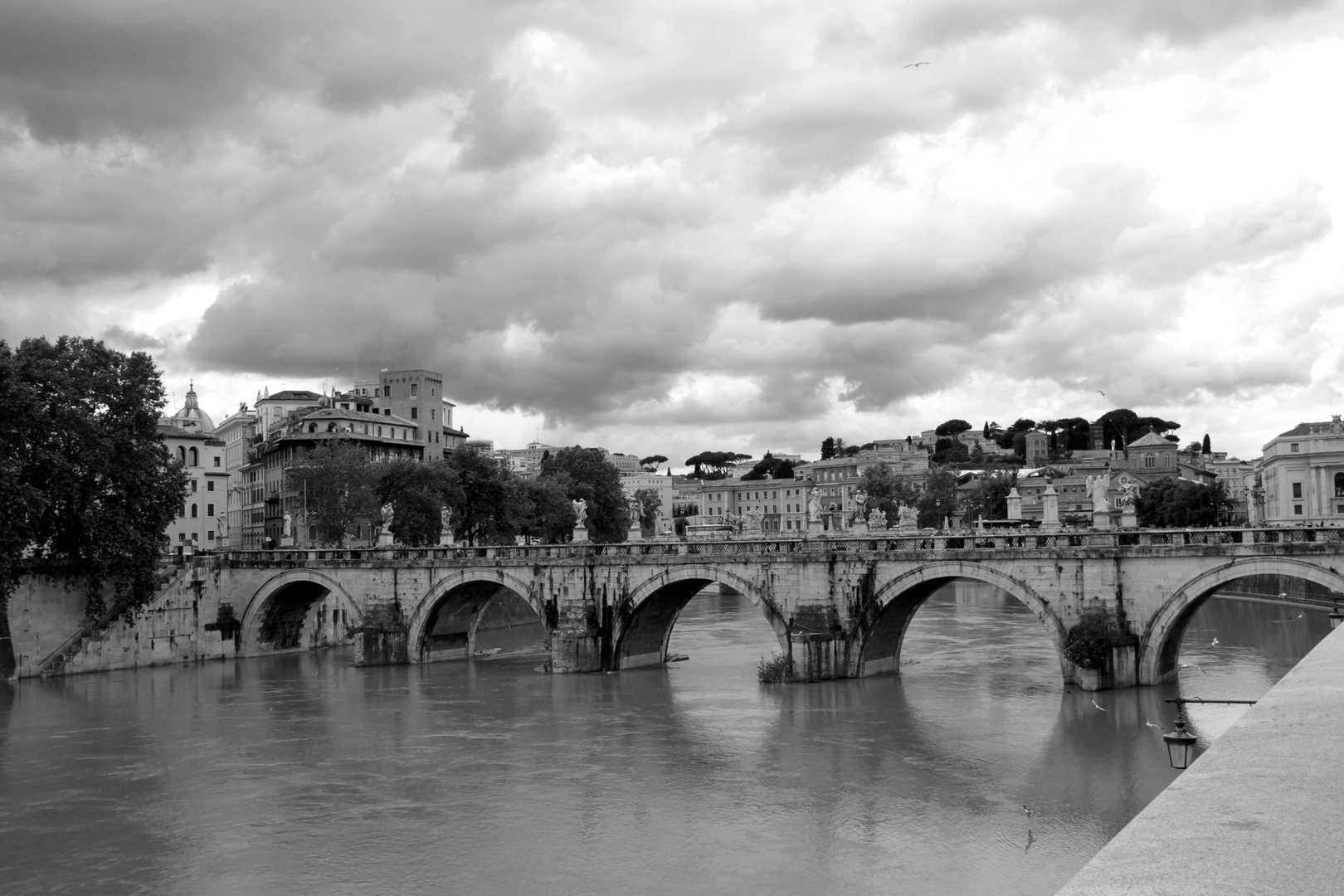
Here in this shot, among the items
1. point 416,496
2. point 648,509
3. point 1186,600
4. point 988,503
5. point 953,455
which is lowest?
point 1186,600

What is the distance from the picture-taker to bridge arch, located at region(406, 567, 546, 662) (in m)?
42.0

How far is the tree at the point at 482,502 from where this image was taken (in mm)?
66312

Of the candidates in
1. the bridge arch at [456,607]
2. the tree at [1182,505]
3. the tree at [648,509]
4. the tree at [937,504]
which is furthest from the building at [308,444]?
the tree at [1182,505]

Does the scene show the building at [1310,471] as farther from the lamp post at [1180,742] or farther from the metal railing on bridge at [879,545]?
the lamp post at [1180,742]

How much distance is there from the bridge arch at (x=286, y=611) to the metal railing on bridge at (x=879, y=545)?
2.74ft

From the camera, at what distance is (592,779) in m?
24.9

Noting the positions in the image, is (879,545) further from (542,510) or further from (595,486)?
(595,486)

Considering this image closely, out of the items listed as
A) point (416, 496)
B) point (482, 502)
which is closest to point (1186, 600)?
A: point (416, 496)

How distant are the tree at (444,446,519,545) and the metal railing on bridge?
1804 cm

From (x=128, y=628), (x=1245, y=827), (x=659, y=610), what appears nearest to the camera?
(x=1245, y=827)

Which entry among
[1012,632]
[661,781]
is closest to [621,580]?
[661,781]

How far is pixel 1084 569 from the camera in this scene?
1209 inches

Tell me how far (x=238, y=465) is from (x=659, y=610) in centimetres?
6584

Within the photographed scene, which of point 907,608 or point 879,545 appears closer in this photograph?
point 879,545
